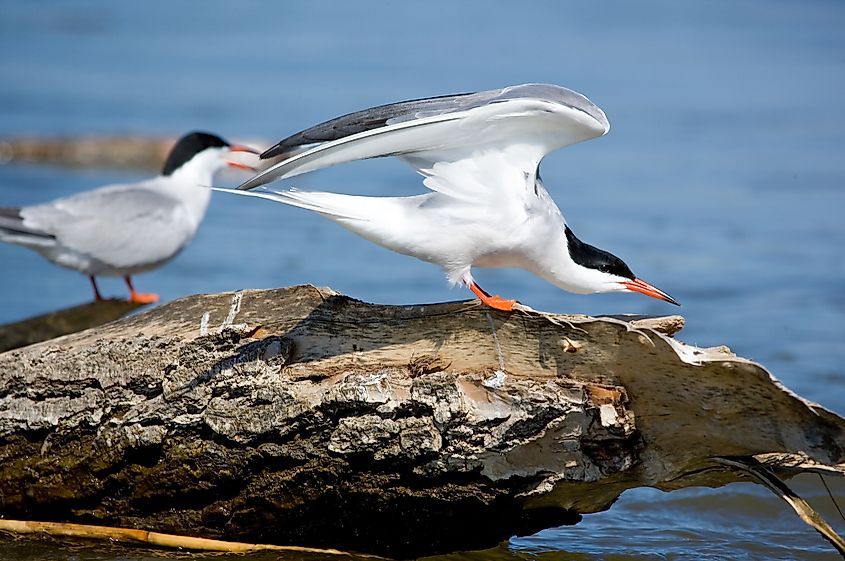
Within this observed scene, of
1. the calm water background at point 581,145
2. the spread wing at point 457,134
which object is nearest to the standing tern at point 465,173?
the spread wing at point 457,134

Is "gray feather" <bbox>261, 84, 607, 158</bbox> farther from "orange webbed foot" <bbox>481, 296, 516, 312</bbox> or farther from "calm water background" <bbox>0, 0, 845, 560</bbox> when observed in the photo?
"calm water background" <bbox>0, 0, 845, 560</bbox>

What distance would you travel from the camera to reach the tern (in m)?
6.87

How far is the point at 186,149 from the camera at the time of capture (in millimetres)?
8094

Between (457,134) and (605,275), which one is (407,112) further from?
(605,275)

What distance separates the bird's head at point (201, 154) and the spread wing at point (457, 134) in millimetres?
4305

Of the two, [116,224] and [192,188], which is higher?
[192,188]

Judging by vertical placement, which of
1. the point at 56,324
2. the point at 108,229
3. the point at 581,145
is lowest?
the point at 56,324

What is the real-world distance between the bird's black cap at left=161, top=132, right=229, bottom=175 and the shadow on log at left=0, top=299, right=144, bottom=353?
1.65 metres

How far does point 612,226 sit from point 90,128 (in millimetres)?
7024

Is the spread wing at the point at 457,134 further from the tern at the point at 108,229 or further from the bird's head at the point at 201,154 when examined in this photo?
the bird's head at the point at 201,154

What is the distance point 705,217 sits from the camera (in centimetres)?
1016

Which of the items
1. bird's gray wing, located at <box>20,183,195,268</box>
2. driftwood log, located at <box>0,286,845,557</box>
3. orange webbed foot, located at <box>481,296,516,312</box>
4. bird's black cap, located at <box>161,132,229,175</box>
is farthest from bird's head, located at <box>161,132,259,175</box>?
orange webbed foot, located at <box>481,296,516,312</box>

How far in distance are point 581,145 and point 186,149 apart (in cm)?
609

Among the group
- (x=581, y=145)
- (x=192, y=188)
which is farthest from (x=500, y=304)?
(x=581, y=145)
